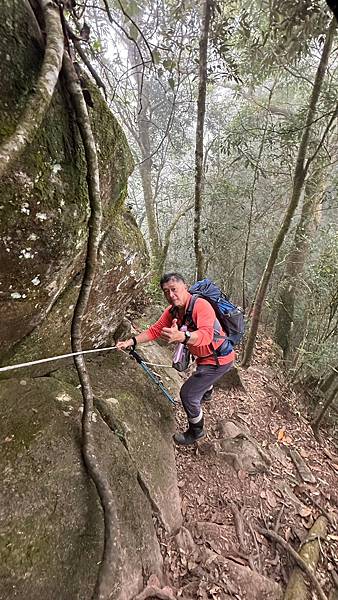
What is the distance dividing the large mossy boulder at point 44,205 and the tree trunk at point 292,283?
243 inches

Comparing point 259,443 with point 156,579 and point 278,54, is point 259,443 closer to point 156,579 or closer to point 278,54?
point 156,579

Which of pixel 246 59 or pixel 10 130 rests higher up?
pixel 246 59

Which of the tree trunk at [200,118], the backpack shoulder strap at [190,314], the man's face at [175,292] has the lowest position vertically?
the backpack shoulder strap at [190,314]

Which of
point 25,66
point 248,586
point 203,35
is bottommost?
point 248,586

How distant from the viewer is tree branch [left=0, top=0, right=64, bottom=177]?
1.36m

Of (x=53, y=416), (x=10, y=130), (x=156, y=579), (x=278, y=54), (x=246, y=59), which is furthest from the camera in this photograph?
(x=246, y=59)

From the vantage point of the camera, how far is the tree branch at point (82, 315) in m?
2.17

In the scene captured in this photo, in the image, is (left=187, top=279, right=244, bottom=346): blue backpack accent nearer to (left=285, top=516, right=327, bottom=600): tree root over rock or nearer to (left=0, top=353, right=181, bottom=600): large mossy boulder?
(left=0, top=353, right=181, bottom=600): large mossy boulder

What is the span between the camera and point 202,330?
11.3 feet

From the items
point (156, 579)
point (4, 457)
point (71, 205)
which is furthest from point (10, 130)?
point (156, 579)

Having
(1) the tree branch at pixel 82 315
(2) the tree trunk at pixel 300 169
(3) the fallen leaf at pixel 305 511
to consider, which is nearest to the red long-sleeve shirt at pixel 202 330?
(1) the tree branch at pixel 82 315

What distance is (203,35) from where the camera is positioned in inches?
177

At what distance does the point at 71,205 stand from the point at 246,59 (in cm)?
540

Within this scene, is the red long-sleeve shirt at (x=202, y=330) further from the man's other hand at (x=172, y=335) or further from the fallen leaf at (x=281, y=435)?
the fallen leaf at (x=281, y=435)
